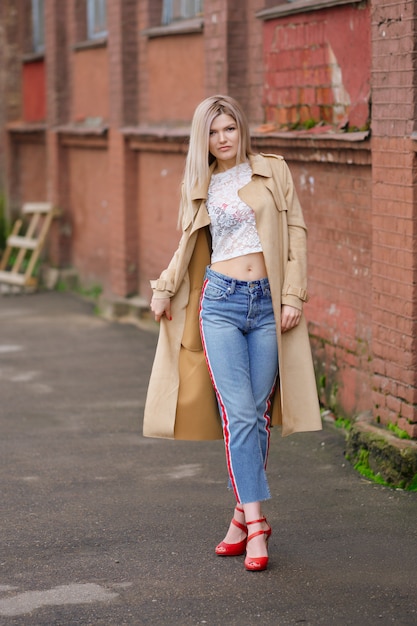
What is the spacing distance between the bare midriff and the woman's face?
43 cm

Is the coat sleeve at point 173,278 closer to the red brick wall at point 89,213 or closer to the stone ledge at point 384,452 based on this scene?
the stone ledge at point 384,452

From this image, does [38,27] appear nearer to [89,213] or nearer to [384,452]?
[89,213]

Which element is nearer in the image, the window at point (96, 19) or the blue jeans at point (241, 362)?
the blue jeans at point (241, 362)

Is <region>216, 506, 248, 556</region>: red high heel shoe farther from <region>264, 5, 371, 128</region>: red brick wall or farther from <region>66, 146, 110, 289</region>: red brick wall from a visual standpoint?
<region>66, 146, 110, 289</region>: red brick wall

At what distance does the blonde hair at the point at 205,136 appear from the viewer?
504cm

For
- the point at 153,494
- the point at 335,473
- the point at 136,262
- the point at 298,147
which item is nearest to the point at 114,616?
the point at 153,494

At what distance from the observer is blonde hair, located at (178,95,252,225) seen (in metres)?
5.04

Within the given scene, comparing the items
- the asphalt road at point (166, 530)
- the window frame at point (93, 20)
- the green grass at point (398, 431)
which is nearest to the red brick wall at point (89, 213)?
the window frame at point (93, 20)

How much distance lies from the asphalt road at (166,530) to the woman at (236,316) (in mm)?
291

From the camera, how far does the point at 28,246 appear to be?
1502cm

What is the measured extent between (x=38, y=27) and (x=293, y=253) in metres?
12.6

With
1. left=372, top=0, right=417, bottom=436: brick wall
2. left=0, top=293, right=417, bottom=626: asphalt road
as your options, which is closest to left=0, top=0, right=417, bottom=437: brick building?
left=372, top=0, right=417, bottom=436: brick wall

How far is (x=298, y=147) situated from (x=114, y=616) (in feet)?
14.3

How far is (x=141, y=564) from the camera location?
5160 millimetres
